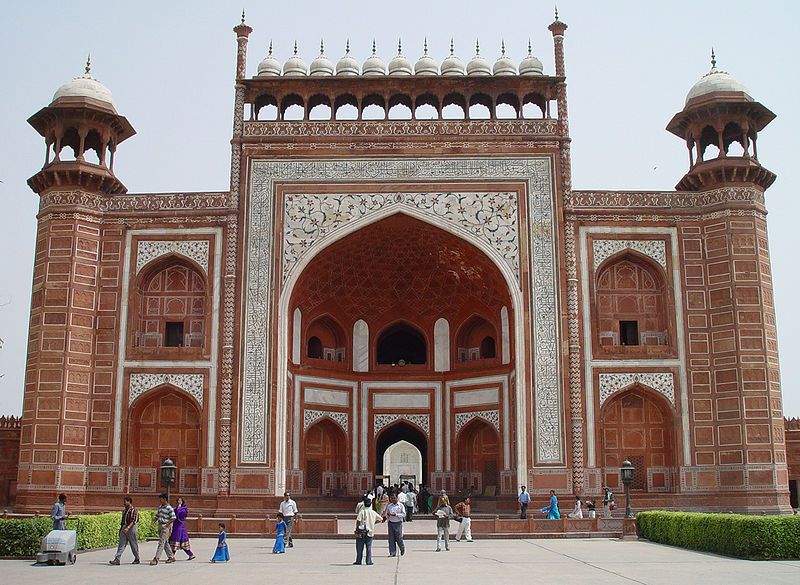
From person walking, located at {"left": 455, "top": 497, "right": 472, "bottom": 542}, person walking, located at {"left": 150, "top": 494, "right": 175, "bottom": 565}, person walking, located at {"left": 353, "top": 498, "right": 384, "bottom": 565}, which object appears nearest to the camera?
person walking, located at {"left": 353, "top": 498, "right": 384, "bottom": 565}

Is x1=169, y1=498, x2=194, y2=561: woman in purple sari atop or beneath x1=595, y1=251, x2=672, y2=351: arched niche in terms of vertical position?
beneath

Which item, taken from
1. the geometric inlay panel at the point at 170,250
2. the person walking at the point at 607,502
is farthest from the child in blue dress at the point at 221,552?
the geometric inlay panel at the point at 170,250

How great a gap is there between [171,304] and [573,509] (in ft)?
31.2

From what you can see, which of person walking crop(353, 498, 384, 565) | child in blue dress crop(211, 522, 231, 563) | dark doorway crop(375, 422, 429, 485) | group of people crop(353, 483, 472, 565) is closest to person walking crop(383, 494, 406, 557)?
group of people crop(353, 483, 472, 565)

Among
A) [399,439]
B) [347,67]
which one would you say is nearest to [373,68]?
[347,67]

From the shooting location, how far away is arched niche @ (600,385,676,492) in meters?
20.1

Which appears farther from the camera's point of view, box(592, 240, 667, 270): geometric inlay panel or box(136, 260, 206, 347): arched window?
box(136, 260, 206, 347): arched window

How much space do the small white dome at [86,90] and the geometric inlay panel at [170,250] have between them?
127 inches

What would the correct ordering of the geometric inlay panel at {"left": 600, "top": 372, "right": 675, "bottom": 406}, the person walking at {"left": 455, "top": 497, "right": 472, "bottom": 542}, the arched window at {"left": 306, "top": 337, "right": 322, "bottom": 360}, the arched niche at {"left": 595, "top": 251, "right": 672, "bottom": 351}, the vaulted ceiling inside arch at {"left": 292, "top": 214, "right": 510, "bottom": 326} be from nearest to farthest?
the person walking at {"left": 455, "top": 497, "right": 472, "bottom": 542} → the geometric inlay panel at {"left": 600, "top": 372, "right": 675, "bottom": 406} → the arched niche at {"left": 595, "top": 251, "right": 672, "bottom": 351} → the vaulted ceiling inside arch at {"left": 292, "top": 214, "right": 510, "bottom": 326} → the arched window at {"left": 306, "top": 337, "right": 322, "bottom": 360}

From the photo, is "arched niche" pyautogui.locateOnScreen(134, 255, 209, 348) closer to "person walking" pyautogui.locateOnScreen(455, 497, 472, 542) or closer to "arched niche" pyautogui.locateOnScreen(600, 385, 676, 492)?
"person walking" pyautogui.locateOnScreen(455, 497, 472, 542)

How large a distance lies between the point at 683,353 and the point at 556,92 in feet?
21.1

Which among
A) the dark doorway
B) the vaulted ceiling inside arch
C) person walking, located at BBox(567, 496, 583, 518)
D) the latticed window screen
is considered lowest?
person walking, located at BBox(567, 496, 583, 518)

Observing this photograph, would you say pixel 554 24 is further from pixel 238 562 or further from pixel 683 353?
pixel 238 562

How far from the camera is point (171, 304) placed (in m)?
21.1
